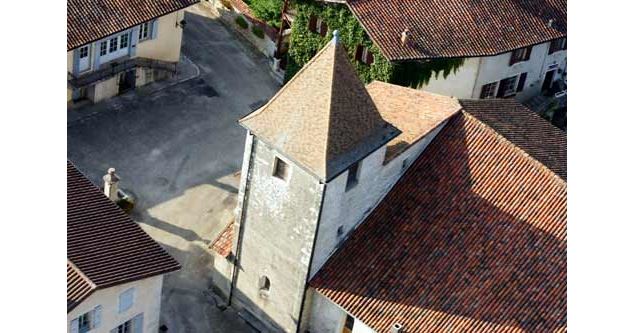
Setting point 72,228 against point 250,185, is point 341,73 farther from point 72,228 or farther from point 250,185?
point 72,228

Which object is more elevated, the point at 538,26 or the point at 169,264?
the point at 538,26

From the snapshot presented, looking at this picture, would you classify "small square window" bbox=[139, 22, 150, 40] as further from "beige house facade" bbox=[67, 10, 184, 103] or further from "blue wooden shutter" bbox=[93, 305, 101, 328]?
"blue wooden shutter" bbox=[93, 305, 101, 328]

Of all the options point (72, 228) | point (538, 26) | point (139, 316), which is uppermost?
point (538, 26)

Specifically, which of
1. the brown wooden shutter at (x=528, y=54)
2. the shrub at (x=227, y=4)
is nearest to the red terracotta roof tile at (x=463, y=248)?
the brown wooden shutter at (x=528, y=54)

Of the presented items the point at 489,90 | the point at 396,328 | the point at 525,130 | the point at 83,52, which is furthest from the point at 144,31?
the point at 396,328

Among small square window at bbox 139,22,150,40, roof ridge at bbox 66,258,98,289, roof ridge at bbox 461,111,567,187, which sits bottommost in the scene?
roof ridge at bbox 66,258,98,289

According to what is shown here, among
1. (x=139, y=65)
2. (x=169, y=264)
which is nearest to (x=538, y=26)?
(x=139, y=65)

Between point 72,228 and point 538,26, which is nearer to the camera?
point 72,228

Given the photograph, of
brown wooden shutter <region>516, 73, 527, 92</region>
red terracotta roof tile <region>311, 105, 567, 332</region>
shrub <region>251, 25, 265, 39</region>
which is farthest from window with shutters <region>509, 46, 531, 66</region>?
red terracotta roof tile <region>311, 105, 567, 332</region>
